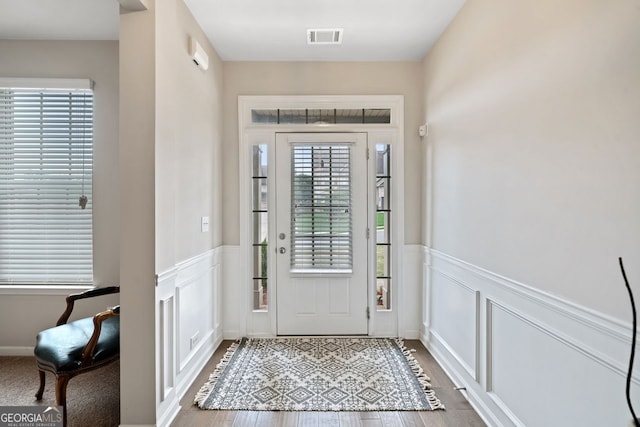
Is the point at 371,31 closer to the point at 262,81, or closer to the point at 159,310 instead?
the point at 262,81

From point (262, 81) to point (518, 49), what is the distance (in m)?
2.28

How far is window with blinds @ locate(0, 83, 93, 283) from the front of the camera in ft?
9.29

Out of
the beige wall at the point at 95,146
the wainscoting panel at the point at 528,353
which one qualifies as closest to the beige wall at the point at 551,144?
the wainscoting panel at the point at 528,353

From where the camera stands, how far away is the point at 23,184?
111 inches

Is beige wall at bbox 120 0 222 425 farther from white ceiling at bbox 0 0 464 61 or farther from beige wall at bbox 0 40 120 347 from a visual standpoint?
beige wall at bbox 0 40 120 347

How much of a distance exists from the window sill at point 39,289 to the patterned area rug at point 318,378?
1446 mm

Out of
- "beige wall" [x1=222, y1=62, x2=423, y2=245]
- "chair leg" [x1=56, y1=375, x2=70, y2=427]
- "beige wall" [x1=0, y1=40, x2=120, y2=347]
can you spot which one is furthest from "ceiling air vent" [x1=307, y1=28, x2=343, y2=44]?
"chair leg" [x1=56, y1=375, x2=70, y2=427]

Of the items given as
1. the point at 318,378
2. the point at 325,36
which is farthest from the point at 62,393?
the point at 325,36

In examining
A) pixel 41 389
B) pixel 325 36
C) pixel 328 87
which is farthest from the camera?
pixel 328 87

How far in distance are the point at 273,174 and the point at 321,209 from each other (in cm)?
59

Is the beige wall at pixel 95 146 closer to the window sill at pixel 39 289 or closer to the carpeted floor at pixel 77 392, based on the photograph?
the window sill at pixel 39 289

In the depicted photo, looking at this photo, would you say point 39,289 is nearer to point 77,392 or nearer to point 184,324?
point 77,392

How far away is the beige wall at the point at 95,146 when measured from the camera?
9.28 ft

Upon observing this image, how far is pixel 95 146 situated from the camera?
9.27 feet
